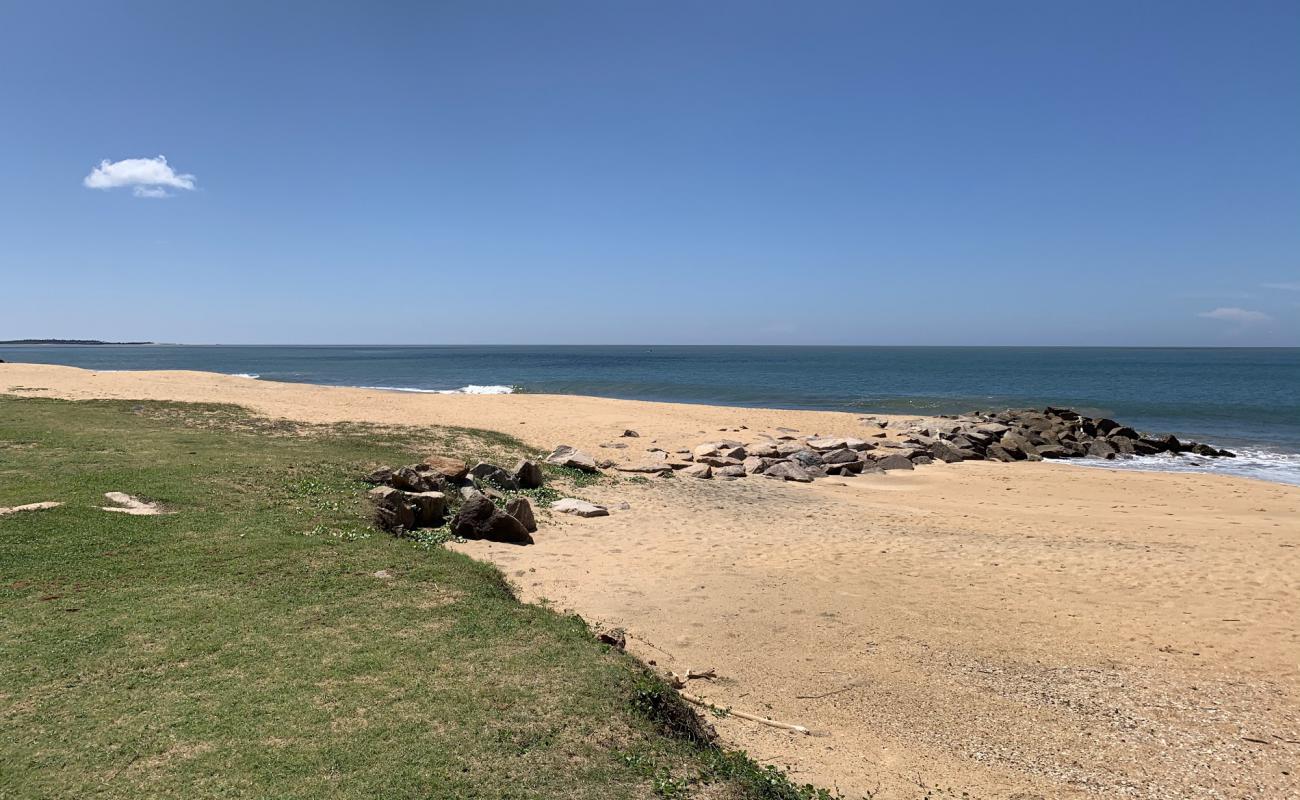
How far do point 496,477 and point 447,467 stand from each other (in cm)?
125

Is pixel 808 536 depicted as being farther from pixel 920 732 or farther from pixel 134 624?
pixel 134 624

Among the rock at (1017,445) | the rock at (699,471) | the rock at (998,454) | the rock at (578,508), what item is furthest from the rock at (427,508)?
the rock at (1017,445)

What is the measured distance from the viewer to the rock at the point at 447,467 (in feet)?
49.7

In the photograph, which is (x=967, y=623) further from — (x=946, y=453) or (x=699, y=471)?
(x=946, y=453)

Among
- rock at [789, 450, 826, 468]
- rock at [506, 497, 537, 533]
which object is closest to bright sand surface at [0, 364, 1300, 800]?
rock at [506, 497, 537, 533]

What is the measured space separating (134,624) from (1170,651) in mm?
11869

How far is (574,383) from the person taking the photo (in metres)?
74.3

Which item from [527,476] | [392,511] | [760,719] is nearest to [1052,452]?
[527,476]

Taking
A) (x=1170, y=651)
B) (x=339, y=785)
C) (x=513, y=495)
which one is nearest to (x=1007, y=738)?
(x=1170, y=651)

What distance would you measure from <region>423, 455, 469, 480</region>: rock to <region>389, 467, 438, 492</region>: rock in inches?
29.9

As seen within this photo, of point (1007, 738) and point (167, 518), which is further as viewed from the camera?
point (167, 518)

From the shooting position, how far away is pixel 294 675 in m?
6.26

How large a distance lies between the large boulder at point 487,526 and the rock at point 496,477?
3434 millimetres

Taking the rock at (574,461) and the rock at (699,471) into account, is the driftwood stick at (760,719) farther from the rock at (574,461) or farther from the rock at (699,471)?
the rock at (699,471)
